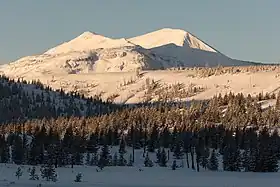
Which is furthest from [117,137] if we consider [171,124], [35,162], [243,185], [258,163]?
[243,185]

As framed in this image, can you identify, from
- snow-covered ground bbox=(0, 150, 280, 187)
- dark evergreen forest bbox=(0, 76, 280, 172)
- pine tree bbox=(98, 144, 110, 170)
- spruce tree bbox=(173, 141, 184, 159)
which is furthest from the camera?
spruce tree bbox=(173, 141, 184, 159)

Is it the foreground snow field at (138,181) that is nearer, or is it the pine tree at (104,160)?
the foreground snow field at (138,181)

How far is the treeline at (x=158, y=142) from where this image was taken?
97.8 metres

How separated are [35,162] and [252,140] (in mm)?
62567

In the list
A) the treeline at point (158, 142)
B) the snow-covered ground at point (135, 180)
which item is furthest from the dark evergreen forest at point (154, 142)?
the snow-covered ground at point (135, 180)

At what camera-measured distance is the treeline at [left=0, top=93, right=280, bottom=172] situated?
321ft

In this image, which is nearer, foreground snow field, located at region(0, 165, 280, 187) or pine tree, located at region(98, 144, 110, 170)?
foreground snow field, located at region(0, 165, 280, 187)

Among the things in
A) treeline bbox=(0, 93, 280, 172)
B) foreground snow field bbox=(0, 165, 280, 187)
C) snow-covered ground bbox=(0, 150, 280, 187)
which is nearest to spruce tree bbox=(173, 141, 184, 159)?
treeline bbox=(0, 93, 280, 172)

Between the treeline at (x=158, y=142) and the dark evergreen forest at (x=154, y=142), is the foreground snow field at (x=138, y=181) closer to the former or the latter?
the treeline at (x=158, y=142)

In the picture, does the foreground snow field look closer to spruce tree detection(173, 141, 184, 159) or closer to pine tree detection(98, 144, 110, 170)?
pine tree detection(98, 144, 110, 170)

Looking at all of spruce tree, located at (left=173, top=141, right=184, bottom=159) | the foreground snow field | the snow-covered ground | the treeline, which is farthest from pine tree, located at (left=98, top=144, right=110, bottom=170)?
spruce tree, located at (left=173, top=141, right=184, bottom=159)

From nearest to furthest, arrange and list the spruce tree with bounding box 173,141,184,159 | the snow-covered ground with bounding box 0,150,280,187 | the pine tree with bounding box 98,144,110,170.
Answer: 1. the snow-covered ground with bounding box 0,150,280,187
2. the pine tree with bounding box 98,144,110,170
3. the spruce tree with bounding box 173,141,184,159

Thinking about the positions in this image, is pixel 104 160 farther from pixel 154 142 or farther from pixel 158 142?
pixel 158 142

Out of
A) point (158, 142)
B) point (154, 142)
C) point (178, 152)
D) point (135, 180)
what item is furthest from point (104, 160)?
point (158, 142)
